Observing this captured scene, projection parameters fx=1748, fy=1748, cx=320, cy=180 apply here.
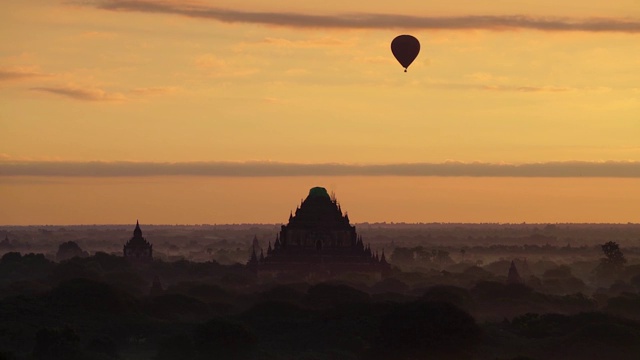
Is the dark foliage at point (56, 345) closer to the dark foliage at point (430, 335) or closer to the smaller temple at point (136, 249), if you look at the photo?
the dark foliage at point (430, 335)

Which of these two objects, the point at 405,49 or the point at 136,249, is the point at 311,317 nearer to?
the point at 405,49

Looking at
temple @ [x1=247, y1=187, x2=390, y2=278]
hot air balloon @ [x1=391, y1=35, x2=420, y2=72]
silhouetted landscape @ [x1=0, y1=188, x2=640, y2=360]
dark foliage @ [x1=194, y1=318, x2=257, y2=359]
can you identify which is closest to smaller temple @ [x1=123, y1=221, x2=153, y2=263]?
silhouetted landscape @ [x1=0, y1=188, x2=640, y2=360]

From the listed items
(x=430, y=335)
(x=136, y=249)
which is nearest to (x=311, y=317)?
(x=430, y=335)

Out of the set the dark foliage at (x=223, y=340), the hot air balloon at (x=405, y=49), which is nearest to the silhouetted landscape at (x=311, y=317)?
the dark foliage at (x=223, y=340)

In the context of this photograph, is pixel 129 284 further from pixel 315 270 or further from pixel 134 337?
pixel 134 337

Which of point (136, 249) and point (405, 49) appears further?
point (136, 249)

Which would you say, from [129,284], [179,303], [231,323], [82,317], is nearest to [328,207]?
[129,284]

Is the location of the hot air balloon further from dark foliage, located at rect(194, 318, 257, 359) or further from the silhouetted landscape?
dark foliage, located at rect(194, 318, 257, 359)
